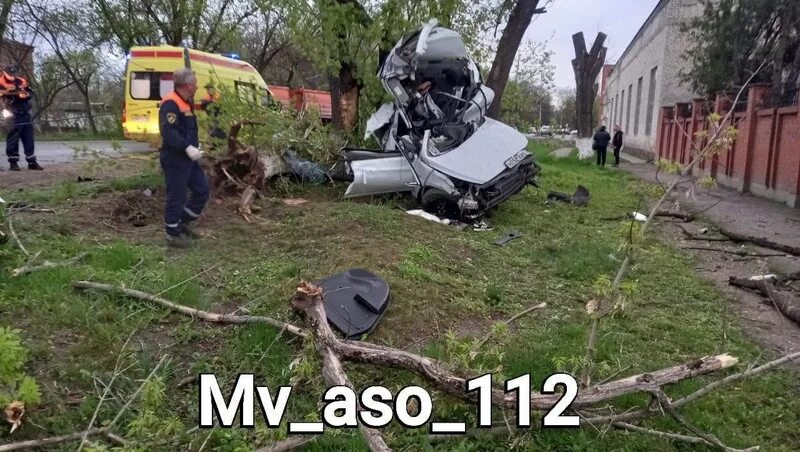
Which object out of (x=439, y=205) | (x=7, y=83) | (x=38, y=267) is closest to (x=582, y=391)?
(x=38, y=267)

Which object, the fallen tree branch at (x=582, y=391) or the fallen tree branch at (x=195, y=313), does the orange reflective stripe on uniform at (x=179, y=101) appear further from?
the fallen tree branch at (x=582, y=391)

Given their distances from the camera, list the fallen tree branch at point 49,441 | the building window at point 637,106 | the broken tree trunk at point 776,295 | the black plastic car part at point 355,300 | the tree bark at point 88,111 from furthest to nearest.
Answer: the building window at point 637,106 < the tree bark at point 88,111 < the broken tree trunk at point 776,295 < the black plastic car part at point 355,300 < the fallen tree branch at point 49,441

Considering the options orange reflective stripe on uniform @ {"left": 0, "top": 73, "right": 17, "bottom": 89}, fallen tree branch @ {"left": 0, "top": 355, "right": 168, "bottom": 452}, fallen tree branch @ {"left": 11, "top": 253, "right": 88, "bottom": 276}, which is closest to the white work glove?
fallen tree branch @ {"left": 11, "top": 253, "right": 88, "bottom": 276}

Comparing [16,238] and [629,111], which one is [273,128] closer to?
[16,238]

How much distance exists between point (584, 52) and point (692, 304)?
2465cm

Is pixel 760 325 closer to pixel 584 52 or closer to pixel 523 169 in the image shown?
pixel 523 169

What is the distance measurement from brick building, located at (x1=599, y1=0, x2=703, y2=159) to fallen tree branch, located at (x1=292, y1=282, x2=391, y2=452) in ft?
71.8

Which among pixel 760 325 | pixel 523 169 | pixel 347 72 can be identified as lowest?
pixel 760 325

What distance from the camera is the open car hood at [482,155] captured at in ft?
A: 24.7

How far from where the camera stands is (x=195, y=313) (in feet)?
12.8

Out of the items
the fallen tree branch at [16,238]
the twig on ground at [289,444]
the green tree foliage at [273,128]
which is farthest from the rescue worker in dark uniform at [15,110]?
the twig on ground at [289,444]

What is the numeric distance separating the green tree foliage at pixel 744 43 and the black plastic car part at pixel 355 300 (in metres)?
14.6

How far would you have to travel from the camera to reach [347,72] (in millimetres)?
10117

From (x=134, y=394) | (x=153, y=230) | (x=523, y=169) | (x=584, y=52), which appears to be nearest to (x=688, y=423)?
(x=134, y=394)
